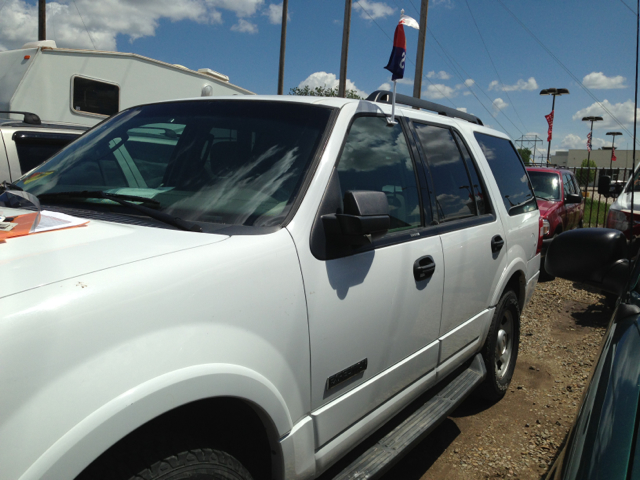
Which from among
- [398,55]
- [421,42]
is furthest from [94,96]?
[421,42]

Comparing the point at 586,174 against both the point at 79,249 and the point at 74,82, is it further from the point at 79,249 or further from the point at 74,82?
the point at 79,249

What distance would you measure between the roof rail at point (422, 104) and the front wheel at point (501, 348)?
1.37 meters

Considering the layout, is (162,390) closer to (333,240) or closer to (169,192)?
(333,240)

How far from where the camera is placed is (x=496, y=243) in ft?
11.5

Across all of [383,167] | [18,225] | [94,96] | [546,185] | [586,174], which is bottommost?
[18,225]

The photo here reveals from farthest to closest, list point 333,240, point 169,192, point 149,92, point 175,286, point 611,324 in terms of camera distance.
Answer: point 149,92 → point 169,192 → point 333,240 → point 611,324 → point 175,286

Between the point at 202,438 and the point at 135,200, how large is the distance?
102 centimetres

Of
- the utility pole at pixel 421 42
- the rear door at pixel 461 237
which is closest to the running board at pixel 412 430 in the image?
the rear door at pixel 461 237

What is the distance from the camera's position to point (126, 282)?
1436 mm

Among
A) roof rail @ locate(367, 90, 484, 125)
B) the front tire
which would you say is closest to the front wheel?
roof rail @ locate(367, 90, 484, 125)

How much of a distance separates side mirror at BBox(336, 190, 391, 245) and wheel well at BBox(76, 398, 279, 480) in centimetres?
73

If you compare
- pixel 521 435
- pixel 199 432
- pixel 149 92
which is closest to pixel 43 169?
pixel 199 432

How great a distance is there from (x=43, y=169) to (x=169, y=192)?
A: 93 centimetres

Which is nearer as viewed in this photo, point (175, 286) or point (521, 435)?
point (175, 286)
